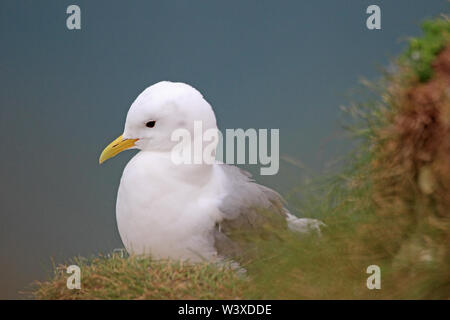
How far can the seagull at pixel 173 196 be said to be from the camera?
3.15 metres

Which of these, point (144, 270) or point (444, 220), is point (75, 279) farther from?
point (444, 220)

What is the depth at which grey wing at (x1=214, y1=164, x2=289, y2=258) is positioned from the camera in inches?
124

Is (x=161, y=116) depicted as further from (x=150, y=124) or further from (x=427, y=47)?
(x=427, y=47)

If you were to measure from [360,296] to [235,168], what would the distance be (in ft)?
4.62

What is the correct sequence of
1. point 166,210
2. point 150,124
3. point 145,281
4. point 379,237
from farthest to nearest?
Result: 1. point 150,124
2. point 166,210
3. point 145,281
4. point 379,237

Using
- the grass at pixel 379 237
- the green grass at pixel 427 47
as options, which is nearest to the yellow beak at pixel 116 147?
the grass at pixel 379 237

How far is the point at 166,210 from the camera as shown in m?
3.16

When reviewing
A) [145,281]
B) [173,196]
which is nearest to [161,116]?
[173,196]

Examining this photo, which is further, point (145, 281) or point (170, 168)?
point (170, 168)

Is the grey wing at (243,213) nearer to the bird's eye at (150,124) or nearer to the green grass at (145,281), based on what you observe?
the green grass at (145,281)

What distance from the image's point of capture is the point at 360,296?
7.93 ft

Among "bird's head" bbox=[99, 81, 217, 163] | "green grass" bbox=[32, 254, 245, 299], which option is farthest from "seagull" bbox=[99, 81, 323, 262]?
"green grass" bbox=[32, 254, 245, 299]

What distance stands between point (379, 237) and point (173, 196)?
1.12 metres

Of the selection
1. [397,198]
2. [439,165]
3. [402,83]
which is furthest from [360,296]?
[402,83]
